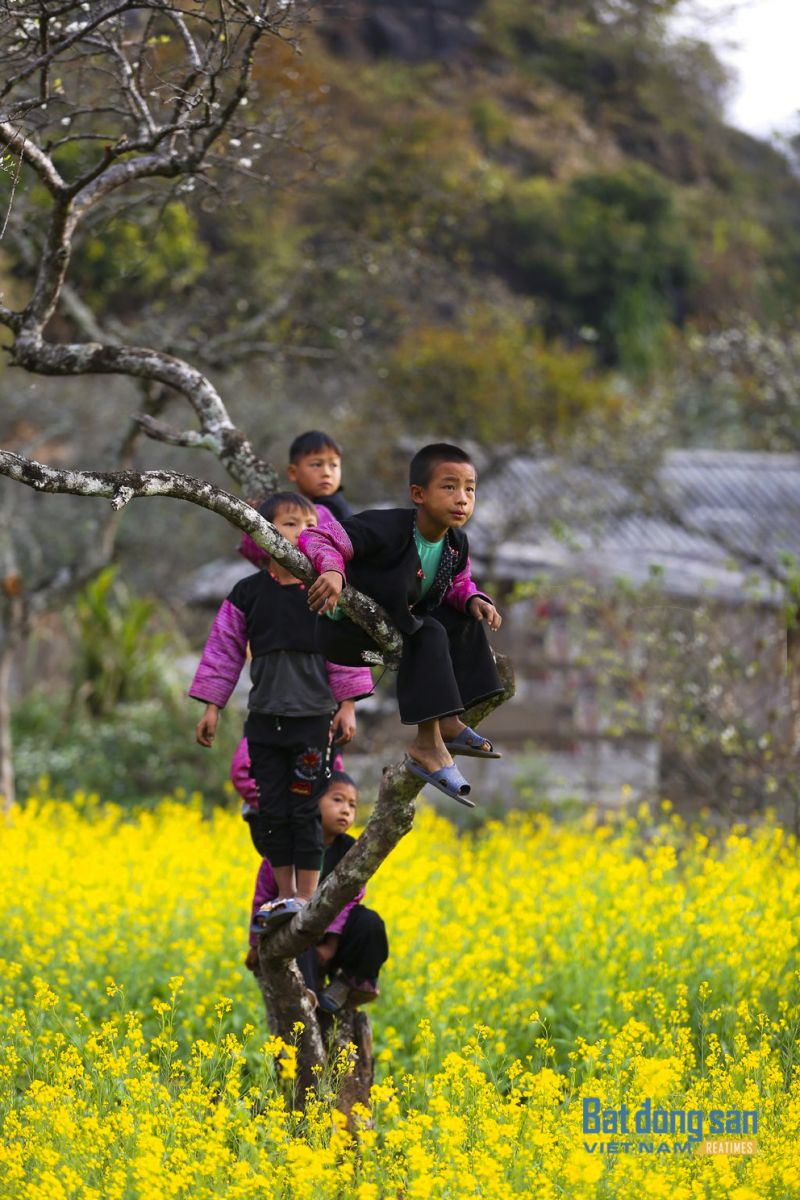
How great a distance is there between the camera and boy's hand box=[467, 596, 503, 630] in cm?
492

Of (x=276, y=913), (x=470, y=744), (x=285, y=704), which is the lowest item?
(x=276, y=913)

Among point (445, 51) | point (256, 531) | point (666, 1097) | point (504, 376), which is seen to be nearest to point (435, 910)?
point (666, 1097)

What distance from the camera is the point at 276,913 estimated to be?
5363mm

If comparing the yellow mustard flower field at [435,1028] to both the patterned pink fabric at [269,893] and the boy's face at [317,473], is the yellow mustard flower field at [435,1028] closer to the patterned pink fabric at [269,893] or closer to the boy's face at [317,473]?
the patterned pink fabric at [269,893]

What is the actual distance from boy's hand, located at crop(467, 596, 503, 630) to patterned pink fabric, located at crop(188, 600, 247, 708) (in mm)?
1065

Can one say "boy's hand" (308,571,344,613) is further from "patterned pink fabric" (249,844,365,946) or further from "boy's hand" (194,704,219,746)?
"patterned pink fabric" (249,844,365,946)

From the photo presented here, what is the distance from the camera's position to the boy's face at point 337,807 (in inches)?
225

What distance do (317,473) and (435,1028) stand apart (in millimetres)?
2466

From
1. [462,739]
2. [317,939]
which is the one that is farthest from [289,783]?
[462,739]

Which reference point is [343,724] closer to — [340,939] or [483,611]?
[340,939]

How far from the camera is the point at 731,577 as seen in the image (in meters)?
18.0

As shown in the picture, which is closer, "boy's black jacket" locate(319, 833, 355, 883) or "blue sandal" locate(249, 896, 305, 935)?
"blue sandal" locate(249, 896, 305, 935)

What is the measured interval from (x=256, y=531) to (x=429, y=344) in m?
17.0

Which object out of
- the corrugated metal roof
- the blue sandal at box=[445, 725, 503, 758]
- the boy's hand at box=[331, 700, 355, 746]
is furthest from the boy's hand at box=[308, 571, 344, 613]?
the corrugated metal roof
